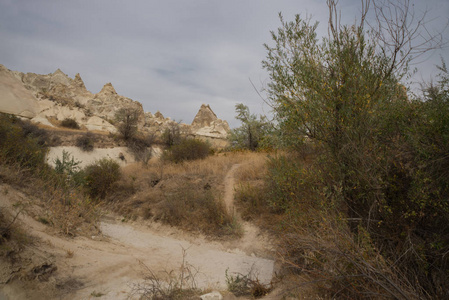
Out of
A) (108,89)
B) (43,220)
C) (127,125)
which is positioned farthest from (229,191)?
(108,89)

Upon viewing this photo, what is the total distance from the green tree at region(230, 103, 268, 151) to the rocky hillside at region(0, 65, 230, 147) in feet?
24.8

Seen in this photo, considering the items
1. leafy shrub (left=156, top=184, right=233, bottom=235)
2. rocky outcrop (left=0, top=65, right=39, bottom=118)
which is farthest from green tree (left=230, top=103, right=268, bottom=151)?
rocky outcrop (left=0, top=65, right=39, bottom=118)

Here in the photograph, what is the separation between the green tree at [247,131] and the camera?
16.9m

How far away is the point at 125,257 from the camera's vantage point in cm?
519

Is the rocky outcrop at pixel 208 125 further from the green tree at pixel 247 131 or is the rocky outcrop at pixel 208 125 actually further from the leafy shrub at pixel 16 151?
the leafy shrub at pixel 16 151

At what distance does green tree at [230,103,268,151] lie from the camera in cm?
1694

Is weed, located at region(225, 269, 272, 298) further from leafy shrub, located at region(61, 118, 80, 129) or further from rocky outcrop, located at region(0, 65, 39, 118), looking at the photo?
rocky outcrop, located at region(0, 65, 39, 118)

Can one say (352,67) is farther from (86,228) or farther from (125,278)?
(86,228)

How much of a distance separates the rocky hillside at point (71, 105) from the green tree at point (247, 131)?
24.8ft

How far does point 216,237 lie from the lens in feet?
23.8

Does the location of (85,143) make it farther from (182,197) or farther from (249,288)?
(249,288)

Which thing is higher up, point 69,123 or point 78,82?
point 78,82

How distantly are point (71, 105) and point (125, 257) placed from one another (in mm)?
31712

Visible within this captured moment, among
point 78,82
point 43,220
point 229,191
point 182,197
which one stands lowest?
point 43,220
